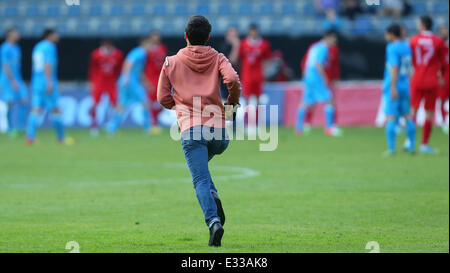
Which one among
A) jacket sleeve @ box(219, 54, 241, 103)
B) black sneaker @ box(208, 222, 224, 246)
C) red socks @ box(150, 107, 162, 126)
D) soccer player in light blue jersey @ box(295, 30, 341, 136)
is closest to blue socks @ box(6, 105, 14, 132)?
red socks @ box(150, 107, 162, 126)

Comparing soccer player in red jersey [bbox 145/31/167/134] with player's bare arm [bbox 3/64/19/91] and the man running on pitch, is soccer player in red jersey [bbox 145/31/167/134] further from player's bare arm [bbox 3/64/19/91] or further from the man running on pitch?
the man running on pitch

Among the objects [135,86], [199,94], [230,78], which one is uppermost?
[230,78]

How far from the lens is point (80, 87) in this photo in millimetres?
26922

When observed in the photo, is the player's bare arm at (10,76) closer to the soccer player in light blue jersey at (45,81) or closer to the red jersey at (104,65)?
the soccer player in light blue jersey at (45,81)

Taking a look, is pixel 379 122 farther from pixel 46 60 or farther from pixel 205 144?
pixel 205 144

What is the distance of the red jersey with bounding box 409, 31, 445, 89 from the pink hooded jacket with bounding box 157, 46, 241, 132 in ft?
31.0

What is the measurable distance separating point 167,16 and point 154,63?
541cm

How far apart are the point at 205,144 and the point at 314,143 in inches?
494

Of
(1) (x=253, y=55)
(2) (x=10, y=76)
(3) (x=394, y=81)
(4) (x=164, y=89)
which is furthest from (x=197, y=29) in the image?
(1) (x=253, y=55)

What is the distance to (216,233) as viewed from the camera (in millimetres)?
7438

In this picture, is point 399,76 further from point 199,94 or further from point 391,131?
point 199,94

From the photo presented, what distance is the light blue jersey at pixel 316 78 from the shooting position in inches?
869

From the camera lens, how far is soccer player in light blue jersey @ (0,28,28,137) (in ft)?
72.7
